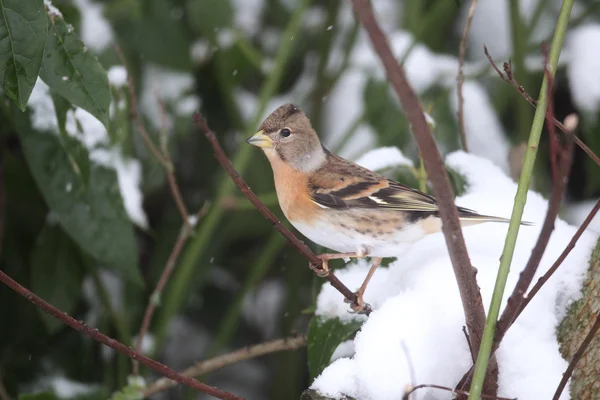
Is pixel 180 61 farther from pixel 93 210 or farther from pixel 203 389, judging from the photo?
pixel 203 389

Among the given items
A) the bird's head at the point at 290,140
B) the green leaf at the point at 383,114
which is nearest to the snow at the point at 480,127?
the green leaf at the point at 383,114

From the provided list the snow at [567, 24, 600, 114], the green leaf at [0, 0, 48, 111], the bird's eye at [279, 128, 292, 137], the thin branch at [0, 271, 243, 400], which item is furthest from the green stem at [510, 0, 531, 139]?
the thin branch at [0, 271, 243, 400]

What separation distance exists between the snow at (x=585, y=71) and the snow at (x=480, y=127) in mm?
363

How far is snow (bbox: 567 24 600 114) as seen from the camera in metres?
3.02

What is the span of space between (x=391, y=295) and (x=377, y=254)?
15 centimetres

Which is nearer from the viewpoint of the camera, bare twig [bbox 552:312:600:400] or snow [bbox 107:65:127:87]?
bare twig [bbox 552:312:600:400]

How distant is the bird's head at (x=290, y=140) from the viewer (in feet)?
8.07

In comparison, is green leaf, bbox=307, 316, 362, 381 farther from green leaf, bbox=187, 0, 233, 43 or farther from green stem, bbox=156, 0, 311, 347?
green leaf, bbox=187, 0, 233, 43

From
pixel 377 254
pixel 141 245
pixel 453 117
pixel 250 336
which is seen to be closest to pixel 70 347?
pixel 141 245

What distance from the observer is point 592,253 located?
1818mm

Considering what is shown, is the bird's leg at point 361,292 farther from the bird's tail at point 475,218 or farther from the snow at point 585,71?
the snow at point 585,71

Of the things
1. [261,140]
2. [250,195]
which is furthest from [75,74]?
[261,140]

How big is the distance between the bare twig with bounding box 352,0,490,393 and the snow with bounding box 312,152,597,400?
16 centimetres

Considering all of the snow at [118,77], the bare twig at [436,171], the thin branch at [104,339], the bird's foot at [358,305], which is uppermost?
the snow at [118,77]
